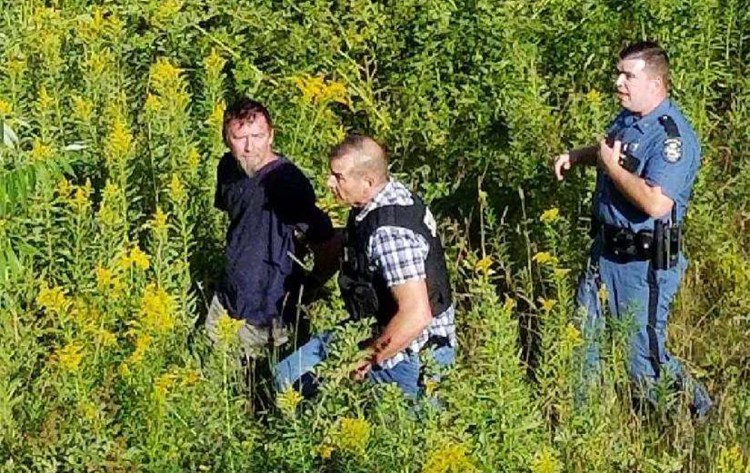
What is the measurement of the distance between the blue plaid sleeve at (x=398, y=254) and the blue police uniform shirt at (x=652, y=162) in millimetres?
1003

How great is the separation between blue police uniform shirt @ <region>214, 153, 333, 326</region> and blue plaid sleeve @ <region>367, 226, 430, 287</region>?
0.77 metres

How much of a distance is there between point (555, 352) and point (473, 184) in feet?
7.93

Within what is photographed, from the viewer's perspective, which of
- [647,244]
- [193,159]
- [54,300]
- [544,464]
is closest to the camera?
[544,464]

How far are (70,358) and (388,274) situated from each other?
3.56 ft

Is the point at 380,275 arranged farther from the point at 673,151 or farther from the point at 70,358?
the point at 673,151

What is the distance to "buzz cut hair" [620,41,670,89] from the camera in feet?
17.7

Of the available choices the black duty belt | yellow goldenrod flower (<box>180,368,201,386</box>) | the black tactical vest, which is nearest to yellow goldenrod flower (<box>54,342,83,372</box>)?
yellow goldenrod flower (<box>180,368,201,386</box>)

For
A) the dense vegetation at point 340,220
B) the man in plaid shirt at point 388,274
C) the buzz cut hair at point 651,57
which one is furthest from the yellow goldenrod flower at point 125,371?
the buzz cut hair at point 651,57

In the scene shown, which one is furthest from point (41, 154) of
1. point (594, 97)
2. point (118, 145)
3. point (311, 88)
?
point (594, 97)

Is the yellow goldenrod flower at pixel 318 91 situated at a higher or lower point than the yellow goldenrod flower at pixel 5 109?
lower

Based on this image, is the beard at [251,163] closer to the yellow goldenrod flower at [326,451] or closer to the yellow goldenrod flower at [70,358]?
the yellow goldenrod flower at [70,358]

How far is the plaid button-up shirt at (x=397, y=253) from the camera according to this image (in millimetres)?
4781

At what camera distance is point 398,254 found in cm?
478

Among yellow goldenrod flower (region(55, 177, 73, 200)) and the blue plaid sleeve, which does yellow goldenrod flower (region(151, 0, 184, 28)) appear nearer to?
yellow goldenrod flower (region(55, 177, 73, 200))
